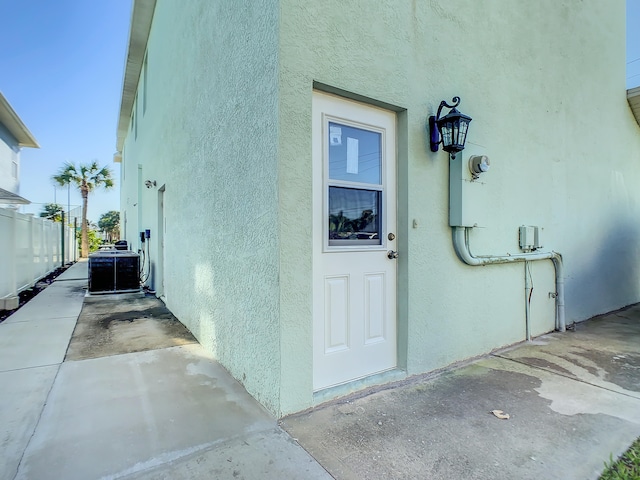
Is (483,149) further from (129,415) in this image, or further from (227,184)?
(129,415)

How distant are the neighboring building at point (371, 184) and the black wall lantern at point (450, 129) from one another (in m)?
0.09

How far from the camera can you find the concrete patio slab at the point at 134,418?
6.05 ft

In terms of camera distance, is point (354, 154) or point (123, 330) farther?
point (123, 330)

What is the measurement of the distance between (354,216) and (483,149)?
1898 mm

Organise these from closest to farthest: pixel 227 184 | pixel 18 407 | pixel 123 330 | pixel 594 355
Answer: pixel 18 407 < pixel 227 184 < pixel 594 355 < pixel 123 330

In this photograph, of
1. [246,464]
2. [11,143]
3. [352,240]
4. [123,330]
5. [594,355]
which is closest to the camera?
[246,464]

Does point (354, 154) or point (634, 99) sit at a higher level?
point (634, 99)

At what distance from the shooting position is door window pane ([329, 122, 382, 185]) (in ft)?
8.89

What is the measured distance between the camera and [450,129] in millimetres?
3051

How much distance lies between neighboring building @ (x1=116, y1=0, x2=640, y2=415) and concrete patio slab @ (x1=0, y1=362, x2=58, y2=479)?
1.39m

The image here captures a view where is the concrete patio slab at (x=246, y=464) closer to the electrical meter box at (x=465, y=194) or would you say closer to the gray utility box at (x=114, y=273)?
the electrical meter box at (x=465, y=194)

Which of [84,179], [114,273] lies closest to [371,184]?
[114,273]

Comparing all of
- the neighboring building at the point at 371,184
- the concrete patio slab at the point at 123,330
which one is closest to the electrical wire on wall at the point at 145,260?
the concrete patio slab at the point at 123,330

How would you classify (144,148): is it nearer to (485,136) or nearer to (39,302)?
(39,302)
